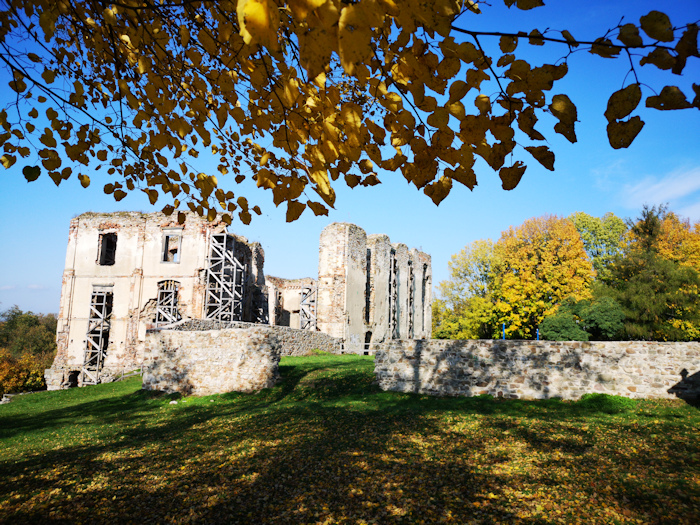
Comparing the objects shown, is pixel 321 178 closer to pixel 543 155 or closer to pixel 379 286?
pixel 543 155

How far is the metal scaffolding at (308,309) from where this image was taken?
28.9 meters

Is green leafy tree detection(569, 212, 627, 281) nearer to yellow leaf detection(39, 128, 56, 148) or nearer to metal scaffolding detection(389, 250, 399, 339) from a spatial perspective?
metal scaffolding detection(389, 250, 399, 339)

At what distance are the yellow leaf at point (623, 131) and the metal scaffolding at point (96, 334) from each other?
85.9 ft

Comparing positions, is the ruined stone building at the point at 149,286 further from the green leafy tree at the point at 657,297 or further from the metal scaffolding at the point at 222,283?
the green leafy tree at the point at 657,297

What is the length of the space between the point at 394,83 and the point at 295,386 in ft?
37.6

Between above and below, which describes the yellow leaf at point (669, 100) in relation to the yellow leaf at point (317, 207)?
above

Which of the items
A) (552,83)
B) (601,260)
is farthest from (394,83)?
(601,260)

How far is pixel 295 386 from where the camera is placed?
41.0 feet

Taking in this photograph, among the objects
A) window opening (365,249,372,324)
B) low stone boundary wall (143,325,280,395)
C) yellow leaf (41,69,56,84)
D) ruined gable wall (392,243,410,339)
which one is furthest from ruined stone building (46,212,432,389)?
yellow leaf (41,69,56,84)

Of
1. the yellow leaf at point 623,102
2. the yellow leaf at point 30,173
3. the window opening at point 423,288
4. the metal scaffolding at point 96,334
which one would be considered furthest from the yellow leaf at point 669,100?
the window opening at point 423,288

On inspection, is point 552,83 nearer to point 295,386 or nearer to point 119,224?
point 295,386

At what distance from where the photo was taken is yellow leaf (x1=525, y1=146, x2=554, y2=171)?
7.09 ft

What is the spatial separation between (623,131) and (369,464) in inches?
210

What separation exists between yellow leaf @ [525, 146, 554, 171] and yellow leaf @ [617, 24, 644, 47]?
56cm
